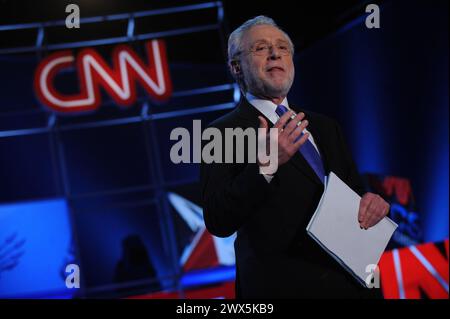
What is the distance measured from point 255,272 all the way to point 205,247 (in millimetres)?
3100

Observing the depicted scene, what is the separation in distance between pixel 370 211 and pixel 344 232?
81 mm

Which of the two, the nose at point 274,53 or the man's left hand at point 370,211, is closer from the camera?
the man's left hand at point 370,211

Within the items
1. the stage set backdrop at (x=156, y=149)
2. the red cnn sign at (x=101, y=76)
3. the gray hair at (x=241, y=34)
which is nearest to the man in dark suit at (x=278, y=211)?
the gray hair at (x=241, y=34)

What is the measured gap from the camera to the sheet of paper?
1.04m

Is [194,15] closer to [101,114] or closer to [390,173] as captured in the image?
[101,114]

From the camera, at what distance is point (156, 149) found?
4.20 meters

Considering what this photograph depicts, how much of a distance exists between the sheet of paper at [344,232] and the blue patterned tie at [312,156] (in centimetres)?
8

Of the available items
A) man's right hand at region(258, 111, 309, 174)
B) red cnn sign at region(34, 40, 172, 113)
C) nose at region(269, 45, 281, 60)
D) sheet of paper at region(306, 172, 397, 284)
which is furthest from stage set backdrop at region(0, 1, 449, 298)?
man's right hand at region(258, 111, 309, 174)

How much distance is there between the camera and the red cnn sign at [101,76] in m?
4.26

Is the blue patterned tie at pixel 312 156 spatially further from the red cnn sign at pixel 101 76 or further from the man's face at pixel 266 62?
the red cnn sign at pixel 101 76

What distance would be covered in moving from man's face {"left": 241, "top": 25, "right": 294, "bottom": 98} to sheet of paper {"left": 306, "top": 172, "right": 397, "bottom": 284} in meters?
0.26

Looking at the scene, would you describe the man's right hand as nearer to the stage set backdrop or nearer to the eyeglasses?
the eyeglasses

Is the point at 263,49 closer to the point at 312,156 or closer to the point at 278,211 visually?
the point at 312,156
